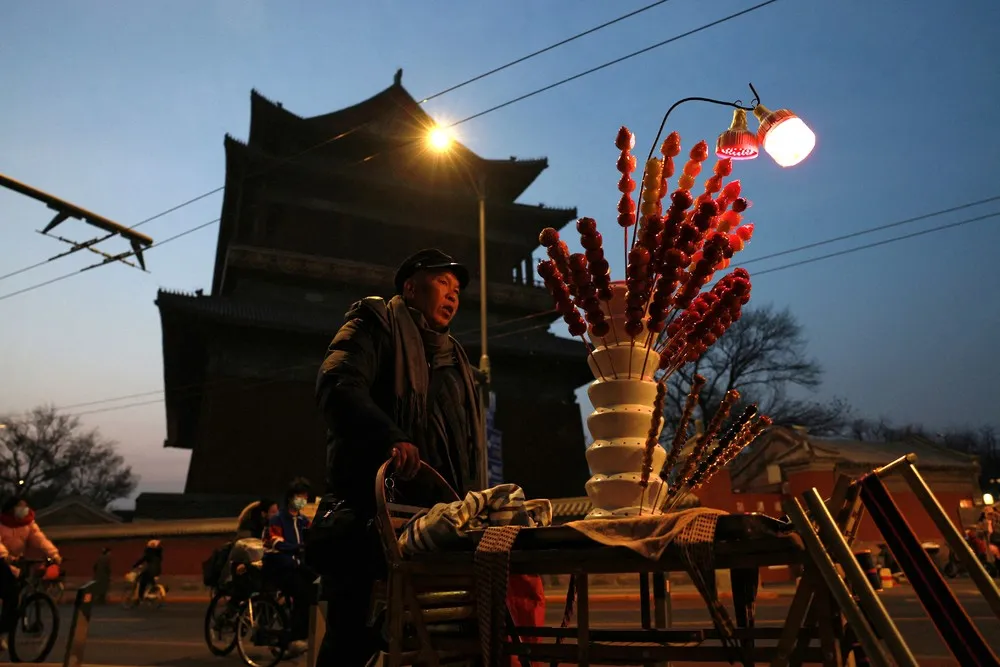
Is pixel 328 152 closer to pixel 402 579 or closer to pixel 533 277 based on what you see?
pixel 533 277

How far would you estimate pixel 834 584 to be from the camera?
122 cm

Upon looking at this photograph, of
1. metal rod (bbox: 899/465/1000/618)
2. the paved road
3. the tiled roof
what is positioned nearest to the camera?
metal rod (bbox: 899/465/1000/618)

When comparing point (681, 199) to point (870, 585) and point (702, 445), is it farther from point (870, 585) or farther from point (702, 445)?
point (870, 585)

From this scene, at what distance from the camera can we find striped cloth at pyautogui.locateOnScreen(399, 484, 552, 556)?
5.35 ft

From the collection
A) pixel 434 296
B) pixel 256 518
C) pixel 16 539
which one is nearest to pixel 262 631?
pixel 256 518

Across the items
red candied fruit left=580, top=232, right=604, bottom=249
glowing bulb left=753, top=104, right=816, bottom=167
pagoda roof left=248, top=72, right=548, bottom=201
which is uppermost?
pagoda roof left=248, top=72, right=548, bottom=201

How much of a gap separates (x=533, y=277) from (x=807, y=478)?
37.2 feet

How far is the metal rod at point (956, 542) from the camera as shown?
1.31 meters

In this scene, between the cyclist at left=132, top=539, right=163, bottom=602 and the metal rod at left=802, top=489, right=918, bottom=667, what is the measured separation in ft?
51.8

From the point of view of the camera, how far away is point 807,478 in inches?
824

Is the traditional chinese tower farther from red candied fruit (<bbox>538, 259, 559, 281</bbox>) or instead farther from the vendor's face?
red candied fruit (<bbox>538, 259, 559, 281</bbox>)

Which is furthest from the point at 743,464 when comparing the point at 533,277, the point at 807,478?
the point at 533,277

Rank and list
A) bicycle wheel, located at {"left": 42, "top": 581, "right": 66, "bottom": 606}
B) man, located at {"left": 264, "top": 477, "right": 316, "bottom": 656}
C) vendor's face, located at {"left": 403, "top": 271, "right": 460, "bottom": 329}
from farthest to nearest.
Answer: bicycle wheel, located at {"left": 42, "top": 581, "right": 66, "bottom": 606} < man, located at {"left": 264, "top": 477, "right": 316, "bottom": 656} < vendor's face, located at {"left": 403, "top": 271, "right": 460, "bottom": 329}

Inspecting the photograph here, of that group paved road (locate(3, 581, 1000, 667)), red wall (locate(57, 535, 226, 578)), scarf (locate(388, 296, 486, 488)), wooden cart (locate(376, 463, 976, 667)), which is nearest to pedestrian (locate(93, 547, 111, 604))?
red wall (locate(57, 535, 226, 578))
